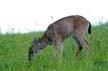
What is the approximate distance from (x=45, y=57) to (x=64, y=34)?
4.12 ft

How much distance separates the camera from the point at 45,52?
12594mm

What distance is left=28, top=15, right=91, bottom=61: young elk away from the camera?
12062mm

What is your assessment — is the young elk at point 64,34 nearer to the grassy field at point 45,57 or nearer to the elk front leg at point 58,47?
the elk front leg at point 58,47

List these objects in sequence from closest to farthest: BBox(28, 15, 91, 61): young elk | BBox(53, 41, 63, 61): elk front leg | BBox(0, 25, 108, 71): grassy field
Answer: BBox(0, 25, 108, 71): grassy field
BBox(53, 41, 63, 61): elk front leg
BBox(28, 15, 91, 61): young elk

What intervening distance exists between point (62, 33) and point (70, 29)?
257mm

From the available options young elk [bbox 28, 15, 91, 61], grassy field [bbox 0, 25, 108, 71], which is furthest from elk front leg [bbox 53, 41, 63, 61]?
grassy field [bbox 0, 25, 108, 71]

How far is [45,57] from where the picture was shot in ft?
36.9

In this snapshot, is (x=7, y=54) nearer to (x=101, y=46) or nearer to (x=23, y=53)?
(x=23, y=53)

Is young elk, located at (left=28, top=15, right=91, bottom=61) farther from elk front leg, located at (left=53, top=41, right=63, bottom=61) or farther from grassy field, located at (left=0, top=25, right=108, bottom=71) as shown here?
grassy field, located at (left=0, top=25, right=108, bottom=71)

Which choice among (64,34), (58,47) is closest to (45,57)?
(58,47)

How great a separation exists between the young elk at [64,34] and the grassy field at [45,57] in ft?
0.72

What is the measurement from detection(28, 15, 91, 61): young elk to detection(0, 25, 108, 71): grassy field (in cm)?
22

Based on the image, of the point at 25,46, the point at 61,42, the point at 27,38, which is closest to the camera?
the point at 61,42

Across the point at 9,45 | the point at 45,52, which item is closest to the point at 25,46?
the point at 9,45
